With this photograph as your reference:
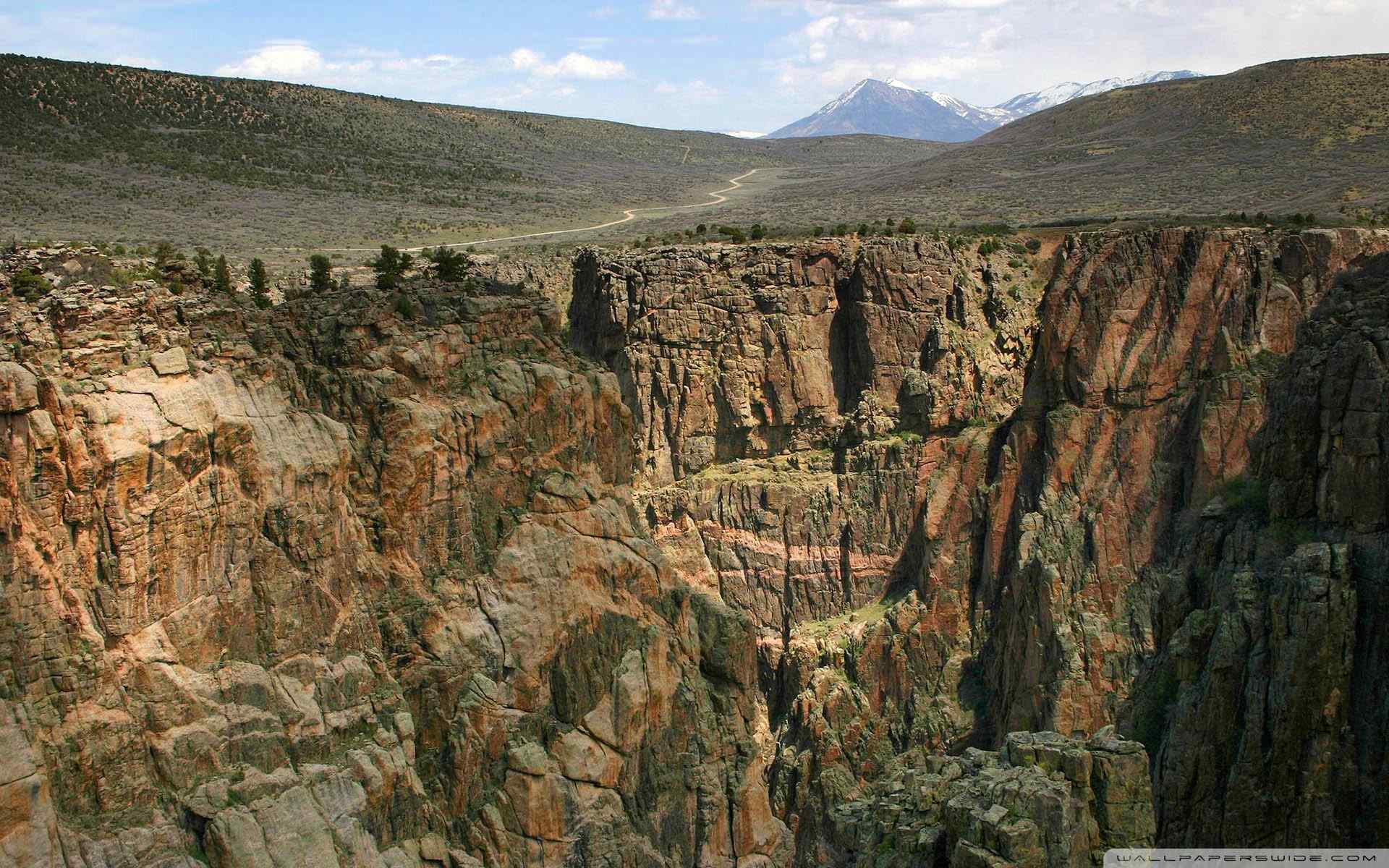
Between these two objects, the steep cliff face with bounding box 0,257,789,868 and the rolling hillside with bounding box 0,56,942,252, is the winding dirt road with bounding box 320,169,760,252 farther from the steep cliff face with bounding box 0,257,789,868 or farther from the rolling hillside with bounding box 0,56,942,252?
the steep cliff face with bounding box 0,257,789,868

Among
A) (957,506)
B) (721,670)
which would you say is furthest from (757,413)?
(721,670)

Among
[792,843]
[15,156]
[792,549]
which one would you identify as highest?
[15,156]

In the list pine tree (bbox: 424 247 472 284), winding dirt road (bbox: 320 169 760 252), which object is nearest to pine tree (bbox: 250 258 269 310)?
pine tree (bbox: 424 247 472 284)

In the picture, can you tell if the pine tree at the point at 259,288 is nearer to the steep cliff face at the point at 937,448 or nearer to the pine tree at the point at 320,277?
the pine tree at the point at 320,277

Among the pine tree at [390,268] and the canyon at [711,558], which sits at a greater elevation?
the pine tree at [390,268]

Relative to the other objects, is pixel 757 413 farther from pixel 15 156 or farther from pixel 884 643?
pixel 15 156

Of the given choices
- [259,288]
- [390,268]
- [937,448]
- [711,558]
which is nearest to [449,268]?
[390,268]

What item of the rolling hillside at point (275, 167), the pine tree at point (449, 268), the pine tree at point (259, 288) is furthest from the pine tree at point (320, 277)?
the rolling hillside at point (275, 167)

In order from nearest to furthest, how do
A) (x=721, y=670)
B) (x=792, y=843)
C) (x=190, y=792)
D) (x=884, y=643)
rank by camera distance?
(x=190, y=792), (x=721, y=670), (x=792, y=843), (x=884, y=643)
